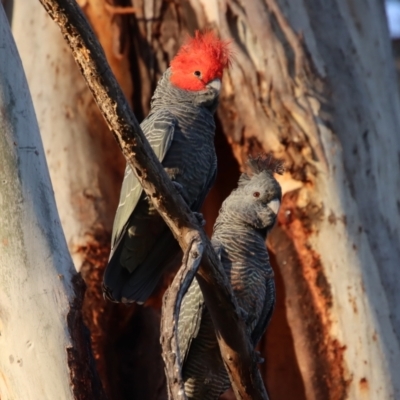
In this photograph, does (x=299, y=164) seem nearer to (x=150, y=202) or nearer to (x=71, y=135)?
(x=150, y=202)

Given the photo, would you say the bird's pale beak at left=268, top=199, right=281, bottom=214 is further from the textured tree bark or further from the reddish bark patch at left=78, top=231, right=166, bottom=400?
the reddish bark patch at left=78, top=231, right=166, bottom=400

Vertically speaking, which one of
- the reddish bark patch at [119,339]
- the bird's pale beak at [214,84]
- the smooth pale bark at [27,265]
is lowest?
the reddish bark patch at [119,339]

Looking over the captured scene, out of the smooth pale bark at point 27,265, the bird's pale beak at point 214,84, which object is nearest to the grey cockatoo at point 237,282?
the bird's pale beak at point 214,84

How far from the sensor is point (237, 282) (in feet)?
10.4

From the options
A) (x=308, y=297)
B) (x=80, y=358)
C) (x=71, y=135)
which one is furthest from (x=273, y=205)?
(x=71, y=135)

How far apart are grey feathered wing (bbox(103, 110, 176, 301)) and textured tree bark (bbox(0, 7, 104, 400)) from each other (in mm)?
252

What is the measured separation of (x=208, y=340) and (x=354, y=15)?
7.73 ft

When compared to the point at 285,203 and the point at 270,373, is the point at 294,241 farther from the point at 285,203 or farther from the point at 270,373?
the point at 270,373

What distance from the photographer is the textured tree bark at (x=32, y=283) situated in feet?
8.75

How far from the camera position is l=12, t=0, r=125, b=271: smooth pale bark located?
4.30 meters

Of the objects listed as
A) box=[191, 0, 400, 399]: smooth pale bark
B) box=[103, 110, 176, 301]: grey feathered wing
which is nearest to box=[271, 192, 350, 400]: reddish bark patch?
box=[191, 0, 400, 399]: smooth pale bark

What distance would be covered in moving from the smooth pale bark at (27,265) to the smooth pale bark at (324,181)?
1.48m

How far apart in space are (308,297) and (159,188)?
1.79 metres

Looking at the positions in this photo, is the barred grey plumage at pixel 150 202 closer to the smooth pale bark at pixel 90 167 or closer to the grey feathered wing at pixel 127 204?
the grey feathered wing at pixel 127 204
